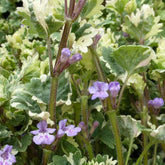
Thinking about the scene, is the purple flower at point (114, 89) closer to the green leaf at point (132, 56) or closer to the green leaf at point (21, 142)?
the green leaf at point (132, 56)

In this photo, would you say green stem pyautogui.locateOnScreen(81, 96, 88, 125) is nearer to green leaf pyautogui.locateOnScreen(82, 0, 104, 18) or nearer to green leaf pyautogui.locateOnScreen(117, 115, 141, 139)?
green leaf pyautogui.locateOnScreen(117, 115, 141, 139)

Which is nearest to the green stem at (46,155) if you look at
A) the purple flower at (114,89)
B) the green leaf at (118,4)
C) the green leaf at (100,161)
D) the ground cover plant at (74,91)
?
the ground cover plant at (74,91)

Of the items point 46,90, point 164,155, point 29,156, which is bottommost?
point 164,155

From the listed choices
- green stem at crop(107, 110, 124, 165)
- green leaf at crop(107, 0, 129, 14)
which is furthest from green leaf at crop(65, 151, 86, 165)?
green leaf at crop(107, 0, 129, 14)

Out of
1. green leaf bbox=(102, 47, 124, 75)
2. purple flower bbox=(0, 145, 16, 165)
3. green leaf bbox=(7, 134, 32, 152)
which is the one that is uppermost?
green leaf bbox=(102, 47, 124, 75)

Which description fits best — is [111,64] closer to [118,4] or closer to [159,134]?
[159,134]

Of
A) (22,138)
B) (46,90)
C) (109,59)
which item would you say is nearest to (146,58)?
(109,59)

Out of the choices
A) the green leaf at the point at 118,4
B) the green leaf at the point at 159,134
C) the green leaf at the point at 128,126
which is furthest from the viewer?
the green leaf at the point at 118,4

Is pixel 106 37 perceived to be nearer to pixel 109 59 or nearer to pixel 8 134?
pixel 109 59
